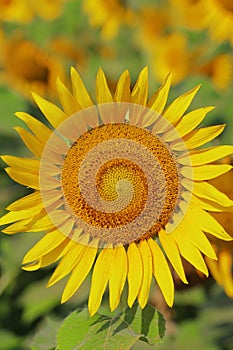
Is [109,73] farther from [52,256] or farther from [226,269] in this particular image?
[52,256]

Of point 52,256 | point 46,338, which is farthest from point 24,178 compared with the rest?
point 46,338

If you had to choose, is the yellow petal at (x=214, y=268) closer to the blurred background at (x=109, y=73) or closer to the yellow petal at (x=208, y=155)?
the blurred background at (x=109, y=73)

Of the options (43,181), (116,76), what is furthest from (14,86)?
(43,181)

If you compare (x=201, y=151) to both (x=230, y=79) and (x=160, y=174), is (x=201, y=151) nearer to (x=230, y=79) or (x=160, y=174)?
(x=160, y=174)

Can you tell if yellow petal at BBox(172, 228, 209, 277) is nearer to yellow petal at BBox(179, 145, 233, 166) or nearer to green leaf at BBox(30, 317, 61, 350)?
yellow petal at BBox(179, 145, 233, 166)

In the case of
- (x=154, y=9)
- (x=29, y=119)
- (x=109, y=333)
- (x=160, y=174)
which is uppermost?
(x=154, y=9)

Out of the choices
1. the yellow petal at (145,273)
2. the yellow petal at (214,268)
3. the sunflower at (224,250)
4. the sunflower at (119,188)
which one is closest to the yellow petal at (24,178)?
the sunflower at (119,188)

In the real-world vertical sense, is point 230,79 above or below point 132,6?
below
